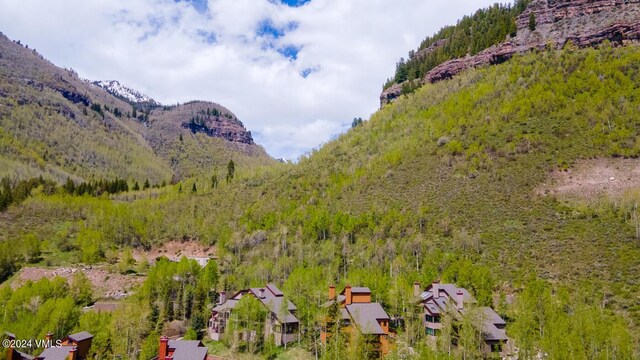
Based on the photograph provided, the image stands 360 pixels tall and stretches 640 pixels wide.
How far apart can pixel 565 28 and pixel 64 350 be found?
472ft

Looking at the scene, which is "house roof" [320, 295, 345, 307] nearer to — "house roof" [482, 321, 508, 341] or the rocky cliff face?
"house roof" [482, 321, 508, 341]

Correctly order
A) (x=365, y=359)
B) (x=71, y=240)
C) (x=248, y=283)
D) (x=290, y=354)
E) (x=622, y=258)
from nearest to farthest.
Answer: (x=365, y=359) < (x=290, y=354) < (x=622, y=258) < (x=248, y=283) < (x=71, y=240)

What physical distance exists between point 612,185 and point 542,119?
24741mm

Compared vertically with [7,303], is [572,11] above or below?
above

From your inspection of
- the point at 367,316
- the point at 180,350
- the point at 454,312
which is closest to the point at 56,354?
the point at 180,350

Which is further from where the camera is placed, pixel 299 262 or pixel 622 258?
pixel 299 262

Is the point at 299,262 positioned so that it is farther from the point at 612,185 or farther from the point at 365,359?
the point at 612,185

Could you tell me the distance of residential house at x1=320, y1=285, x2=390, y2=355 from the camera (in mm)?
51938

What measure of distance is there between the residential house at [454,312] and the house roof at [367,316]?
5434 mm

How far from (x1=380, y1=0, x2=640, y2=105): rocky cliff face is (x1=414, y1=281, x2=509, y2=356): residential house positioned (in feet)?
325

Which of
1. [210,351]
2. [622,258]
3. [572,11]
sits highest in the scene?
[572,11]

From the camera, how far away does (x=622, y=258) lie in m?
64.9

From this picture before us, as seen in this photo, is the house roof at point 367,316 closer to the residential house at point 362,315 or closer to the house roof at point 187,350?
the residential house at point 362,315

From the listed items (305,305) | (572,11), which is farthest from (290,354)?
(572,11)
